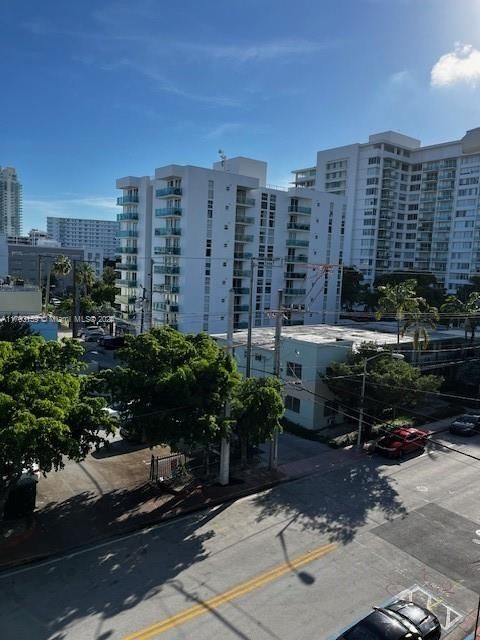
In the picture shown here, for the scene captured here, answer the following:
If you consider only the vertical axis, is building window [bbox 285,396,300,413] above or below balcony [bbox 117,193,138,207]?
below

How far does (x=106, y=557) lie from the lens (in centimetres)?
1555

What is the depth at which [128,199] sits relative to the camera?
214 ft

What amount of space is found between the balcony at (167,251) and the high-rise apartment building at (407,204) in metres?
56.0

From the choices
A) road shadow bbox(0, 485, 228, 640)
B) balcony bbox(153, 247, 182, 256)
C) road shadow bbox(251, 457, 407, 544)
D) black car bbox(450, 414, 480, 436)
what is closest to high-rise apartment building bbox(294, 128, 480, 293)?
balcony bbox(153, 247, 182, 256)

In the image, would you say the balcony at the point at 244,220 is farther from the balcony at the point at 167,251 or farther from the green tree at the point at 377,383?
the green tree at the point at 377,383

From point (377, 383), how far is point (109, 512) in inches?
609

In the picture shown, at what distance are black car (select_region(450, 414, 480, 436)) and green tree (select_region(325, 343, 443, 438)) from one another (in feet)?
9.89

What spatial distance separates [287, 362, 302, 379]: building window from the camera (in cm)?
3027

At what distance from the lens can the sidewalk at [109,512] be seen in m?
15.9

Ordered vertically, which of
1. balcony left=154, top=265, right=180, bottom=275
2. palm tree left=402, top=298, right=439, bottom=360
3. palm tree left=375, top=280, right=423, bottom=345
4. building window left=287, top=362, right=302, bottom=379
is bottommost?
→ building window left=287, top=362, right=302, bottom=379

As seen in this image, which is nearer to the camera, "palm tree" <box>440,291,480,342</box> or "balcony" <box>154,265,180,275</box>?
"palm tree" <box>440,291,480,342</box>

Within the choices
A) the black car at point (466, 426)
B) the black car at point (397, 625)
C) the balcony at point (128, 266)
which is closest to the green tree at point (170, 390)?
the black car at point (397, 625)

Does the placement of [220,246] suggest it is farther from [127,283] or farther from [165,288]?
[127,283]

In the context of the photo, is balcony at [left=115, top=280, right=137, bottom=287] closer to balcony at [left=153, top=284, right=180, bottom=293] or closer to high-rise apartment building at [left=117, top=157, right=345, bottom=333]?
high-rise apartment building at [left=117, top=157, right=345, bottom=333]
